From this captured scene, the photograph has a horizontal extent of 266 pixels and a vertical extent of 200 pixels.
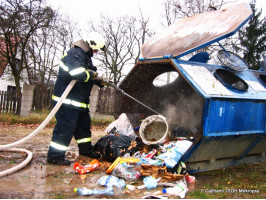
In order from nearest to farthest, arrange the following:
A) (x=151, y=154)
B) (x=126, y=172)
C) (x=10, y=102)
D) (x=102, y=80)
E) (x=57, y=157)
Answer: (x=126, y=172) < (x=57, y=157) < (x=151, y=154) < (x=102, y=80) < (x=10, y=102)

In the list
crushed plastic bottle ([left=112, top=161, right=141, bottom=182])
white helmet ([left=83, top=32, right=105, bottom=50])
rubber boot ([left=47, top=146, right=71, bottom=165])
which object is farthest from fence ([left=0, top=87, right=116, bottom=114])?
crushed plastic bottle ([left=112, top=161, right=141, bottom=182])

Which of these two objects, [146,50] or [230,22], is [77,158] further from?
[230,22]

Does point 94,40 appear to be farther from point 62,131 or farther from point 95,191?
point 95,191

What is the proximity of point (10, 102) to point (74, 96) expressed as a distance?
8719 millimetres

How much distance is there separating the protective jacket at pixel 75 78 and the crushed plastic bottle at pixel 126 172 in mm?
1067

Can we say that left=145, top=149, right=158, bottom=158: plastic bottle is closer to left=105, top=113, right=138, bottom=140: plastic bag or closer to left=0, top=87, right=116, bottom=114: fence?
left=105, top=113, right=138, bottom=140: plastic bag

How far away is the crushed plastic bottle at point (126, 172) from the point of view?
2928 mm

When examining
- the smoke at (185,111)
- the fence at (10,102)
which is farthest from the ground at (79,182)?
the fence at (10,102)

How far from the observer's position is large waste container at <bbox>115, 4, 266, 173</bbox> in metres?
3.19

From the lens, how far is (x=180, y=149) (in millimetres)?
3164

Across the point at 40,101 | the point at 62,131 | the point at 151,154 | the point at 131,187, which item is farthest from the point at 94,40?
the point at 40,101

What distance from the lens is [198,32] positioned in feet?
13.7

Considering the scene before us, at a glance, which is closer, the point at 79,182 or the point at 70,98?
the point at 79,182

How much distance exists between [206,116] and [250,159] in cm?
181
